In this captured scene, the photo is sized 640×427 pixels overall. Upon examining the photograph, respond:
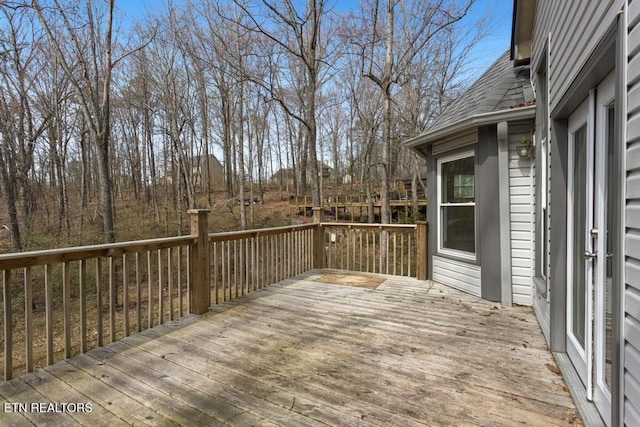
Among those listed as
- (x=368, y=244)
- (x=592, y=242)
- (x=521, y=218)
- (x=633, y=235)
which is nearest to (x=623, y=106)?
(x=633, y=235)

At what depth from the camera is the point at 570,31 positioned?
2113 mm

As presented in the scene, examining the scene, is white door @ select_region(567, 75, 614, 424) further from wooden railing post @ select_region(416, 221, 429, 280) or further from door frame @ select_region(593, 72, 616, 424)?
wooden railing post @ select_region(416, 221, 429, 280)

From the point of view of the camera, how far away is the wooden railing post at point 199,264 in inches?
143

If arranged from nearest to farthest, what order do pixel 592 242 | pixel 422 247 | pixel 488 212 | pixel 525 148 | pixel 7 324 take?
pixel 592 242 < pixel 7 324 < pixel 525 148 < pixel 488 212 < pixel 422 247

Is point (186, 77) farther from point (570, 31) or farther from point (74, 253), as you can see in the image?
point (570, 31)

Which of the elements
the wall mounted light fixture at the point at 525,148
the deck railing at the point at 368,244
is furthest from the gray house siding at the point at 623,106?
the deck railing at the point at 368,244

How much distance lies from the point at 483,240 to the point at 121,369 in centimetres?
412

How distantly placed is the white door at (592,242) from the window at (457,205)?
195cm

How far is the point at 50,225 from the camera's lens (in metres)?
10.4

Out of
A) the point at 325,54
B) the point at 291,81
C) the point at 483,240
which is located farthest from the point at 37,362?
the point at 291,81

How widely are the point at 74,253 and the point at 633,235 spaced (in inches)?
139

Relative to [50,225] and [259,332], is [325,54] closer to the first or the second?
[259,332]

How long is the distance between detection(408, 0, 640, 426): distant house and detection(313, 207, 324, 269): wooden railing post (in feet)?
6.62

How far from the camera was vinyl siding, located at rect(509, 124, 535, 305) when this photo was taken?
389 cm
